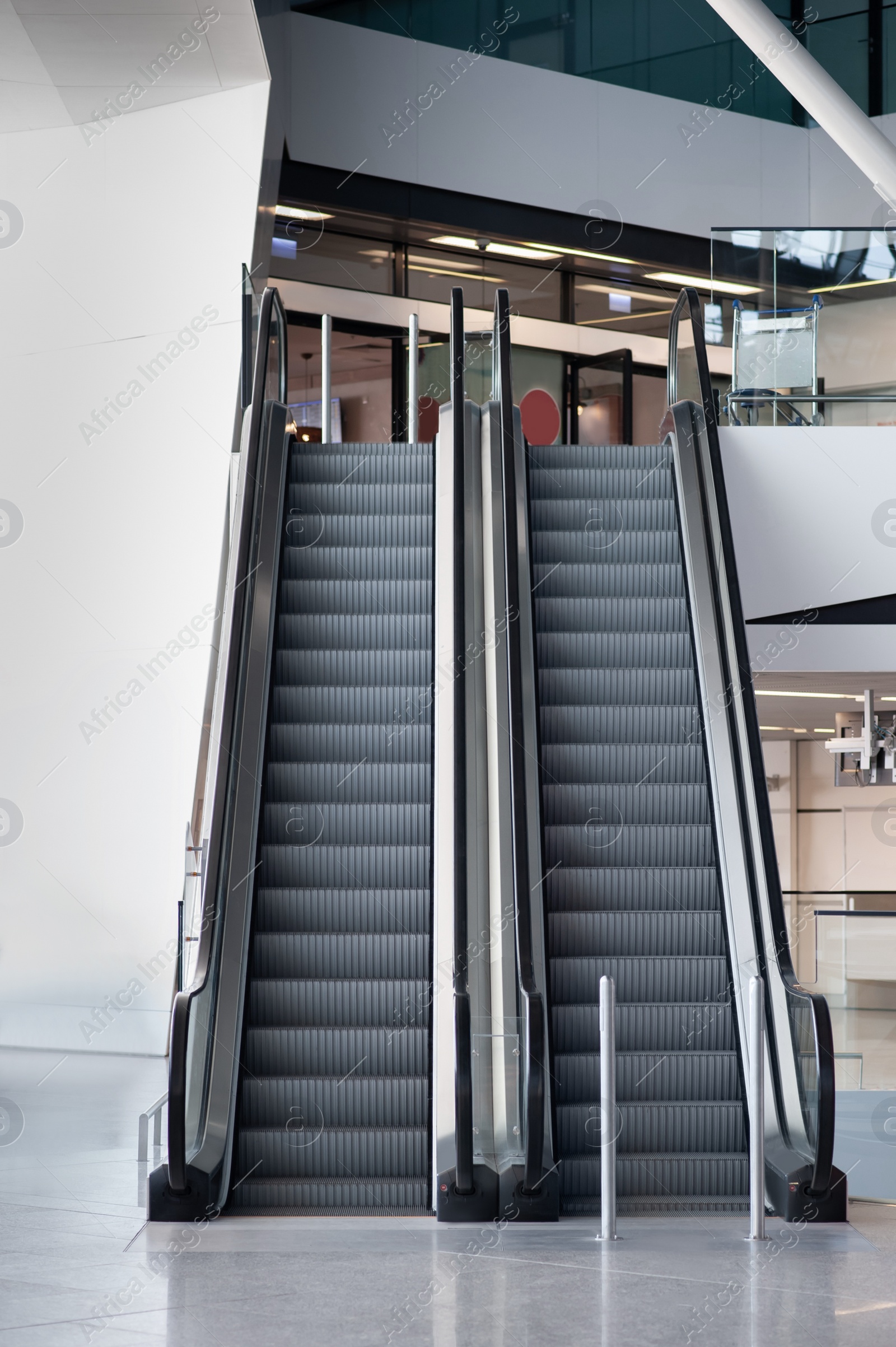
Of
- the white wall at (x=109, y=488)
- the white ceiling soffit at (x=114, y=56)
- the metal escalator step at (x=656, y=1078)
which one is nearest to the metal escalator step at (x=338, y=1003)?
the metal escalator step at (x=656, y=1078)

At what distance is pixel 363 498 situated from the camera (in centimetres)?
849

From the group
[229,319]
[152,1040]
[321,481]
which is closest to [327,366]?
[229,319]

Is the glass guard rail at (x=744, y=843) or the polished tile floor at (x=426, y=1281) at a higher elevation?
the glass guard rail at (x=744, y=843)

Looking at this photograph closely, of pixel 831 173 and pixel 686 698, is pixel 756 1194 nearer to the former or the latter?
pixel 686 698

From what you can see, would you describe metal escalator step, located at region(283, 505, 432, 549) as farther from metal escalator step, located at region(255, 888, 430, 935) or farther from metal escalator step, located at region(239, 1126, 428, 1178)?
metal escalator step, located at region(239, 1126, 428, 1178)

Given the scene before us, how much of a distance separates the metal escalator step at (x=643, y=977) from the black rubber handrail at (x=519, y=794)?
0.47 m

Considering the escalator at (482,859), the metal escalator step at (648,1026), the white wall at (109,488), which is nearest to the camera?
the escalator at (482,859)

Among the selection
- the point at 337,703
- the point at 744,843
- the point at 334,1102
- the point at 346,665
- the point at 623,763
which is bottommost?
the point at 334,1102

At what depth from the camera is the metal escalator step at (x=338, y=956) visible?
610 cm

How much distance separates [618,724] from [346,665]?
58.6 inches

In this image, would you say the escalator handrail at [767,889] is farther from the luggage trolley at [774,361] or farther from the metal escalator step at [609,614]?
the luggage trolley at [774,361]

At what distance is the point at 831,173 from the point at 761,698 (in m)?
6.57

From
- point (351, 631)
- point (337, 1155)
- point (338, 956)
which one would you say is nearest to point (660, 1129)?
point (337, 1155)

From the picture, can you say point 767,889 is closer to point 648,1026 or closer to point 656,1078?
point 648,1026
